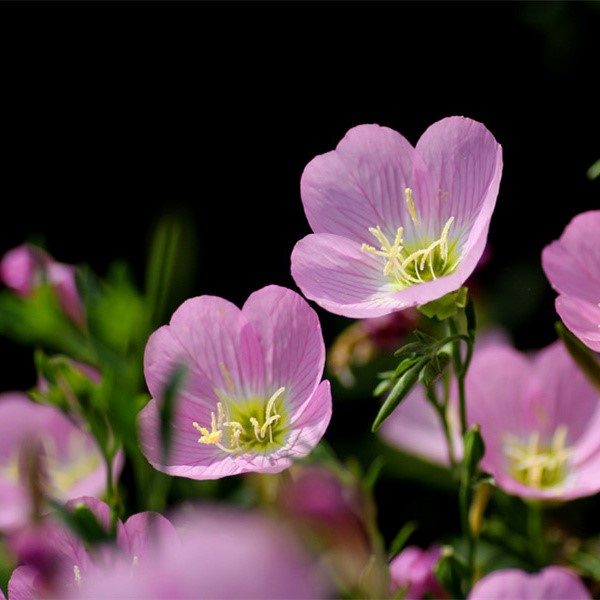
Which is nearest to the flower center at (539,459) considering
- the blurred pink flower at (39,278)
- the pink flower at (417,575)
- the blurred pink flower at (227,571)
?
the pink flower at (417,575)

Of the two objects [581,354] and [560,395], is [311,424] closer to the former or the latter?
[581,354]

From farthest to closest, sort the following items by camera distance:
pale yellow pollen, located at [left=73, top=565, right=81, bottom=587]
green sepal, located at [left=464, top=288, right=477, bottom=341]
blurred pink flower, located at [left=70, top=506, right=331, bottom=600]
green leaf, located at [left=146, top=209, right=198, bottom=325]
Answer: green leaf, located at [left=146, top=209, right=198, bottom=325] < green sepal, located at [left=464, top=288, right=477, bottom=341] < pale yellow pollen, located at [left=73, top=565, right=81, bottom=587] < blurred pink flower, located at [left=70, top=506, right=331, bottom=600]

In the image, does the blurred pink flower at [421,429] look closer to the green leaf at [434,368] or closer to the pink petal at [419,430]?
the pink petal at [419,430]

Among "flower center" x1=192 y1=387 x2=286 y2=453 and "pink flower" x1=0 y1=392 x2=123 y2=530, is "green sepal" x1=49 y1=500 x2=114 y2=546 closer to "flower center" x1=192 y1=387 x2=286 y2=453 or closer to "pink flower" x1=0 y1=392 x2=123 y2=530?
"flower center" x1=192 y1=387 x2=286 y2=453

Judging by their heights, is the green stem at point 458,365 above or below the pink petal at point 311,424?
above

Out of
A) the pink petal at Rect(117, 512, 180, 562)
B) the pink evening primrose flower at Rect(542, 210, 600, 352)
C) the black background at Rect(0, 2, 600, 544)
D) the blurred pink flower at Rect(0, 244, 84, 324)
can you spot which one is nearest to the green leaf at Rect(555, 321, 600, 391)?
the pink evening primrose flower at Rect(542, 210, 600, 352)

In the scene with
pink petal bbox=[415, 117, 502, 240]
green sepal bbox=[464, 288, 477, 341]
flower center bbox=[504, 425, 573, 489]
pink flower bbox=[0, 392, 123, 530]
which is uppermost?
pink petal bbox=[415, 117, 502, 240]

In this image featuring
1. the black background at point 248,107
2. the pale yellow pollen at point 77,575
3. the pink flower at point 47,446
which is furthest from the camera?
the black background at point 248,107
